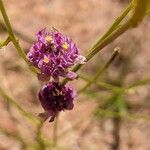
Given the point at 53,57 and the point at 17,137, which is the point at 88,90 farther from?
the point at 53,57

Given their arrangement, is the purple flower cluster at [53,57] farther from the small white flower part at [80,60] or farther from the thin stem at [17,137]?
the thin stem at [17,137]

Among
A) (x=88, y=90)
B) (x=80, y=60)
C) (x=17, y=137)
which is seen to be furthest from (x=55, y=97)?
(x=88, y=90)

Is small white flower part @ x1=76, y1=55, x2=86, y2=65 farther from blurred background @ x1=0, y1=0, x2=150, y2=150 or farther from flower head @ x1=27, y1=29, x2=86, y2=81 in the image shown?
blurred background @ x1=0, y1=0, x2=150, y2=150

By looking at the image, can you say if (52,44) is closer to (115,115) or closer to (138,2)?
(138,2)

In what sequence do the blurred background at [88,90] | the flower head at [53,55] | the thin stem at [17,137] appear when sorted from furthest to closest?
the blurred background at [88,90]
the thin stem at [17,137]
the flower head at [53,55]

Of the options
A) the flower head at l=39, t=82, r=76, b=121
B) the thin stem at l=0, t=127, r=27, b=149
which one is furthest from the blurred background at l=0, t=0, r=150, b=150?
the flower head at l=39, t=82, r=76, b=121

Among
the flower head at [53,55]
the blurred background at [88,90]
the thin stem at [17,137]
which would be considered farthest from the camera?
the blurred background at [88,90]

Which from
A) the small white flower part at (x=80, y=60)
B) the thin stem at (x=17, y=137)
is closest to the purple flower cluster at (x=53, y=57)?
the small white flower part at (x=80, y=60)
